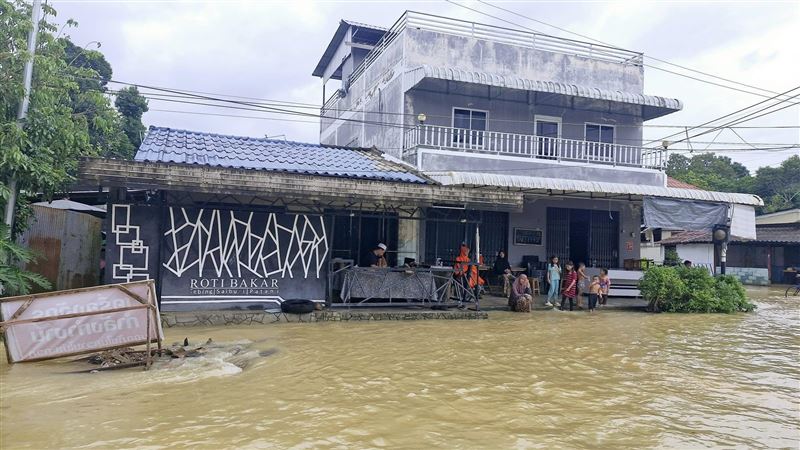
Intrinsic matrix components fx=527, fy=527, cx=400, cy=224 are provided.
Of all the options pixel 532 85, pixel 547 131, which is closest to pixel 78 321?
pixel 532 85

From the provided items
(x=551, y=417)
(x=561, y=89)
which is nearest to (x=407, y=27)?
(x=561, y=89)

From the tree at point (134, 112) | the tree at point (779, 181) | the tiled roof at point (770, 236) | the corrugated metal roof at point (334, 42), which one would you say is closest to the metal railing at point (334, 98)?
the corrugated metal roof at point (334, 42)

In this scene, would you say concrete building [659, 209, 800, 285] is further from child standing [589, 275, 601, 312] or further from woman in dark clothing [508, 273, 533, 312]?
woman in dark clothing [508, 273, 533, 312]

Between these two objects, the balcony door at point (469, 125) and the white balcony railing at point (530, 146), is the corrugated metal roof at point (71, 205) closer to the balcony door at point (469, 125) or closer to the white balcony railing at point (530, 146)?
the white balcony railing at point (530, 146)

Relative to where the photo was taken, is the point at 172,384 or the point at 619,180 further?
the point at 619,180

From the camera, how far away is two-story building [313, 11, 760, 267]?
1501 centimetres

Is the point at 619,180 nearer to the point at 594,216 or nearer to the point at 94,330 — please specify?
the point at 594,216

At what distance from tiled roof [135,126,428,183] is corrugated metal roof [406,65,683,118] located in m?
2.79

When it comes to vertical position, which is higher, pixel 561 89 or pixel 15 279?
pixel 561 89

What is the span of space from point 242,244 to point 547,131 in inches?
421

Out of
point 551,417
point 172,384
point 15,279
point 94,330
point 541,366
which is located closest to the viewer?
point 551,417

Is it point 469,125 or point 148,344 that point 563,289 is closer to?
point 469,125

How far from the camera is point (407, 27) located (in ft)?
52.6

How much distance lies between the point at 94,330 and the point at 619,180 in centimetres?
1456
